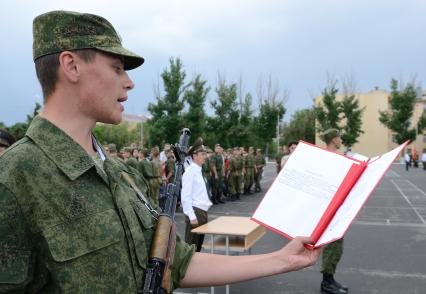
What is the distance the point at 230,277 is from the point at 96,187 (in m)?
0.67

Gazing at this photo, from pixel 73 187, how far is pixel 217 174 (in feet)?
45.5

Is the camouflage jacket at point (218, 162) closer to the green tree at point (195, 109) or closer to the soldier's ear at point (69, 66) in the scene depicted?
the green tree at point (195, 109)

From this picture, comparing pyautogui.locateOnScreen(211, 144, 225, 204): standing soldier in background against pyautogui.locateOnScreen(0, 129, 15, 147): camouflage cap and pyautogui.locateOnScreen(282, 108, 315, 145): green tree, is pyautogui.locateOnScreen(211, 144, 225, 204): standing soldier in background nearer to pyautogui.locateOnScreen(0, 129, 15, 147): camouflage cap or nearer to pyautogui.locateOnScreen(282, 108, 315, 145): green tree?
pyautogui.locateOnScreen(0, 129, 15, 147): camouflage cap

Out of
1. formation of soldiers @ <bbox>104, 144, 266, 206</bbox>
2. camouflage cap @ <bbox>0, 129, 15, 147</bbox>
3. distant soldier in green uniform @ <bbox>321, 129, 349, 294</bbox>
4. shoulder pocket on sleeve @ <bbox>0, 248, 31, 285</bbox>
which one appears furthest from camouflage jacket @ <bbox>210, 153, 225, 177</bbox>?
shoulder pocket on sleeve @ <bbox>0, 248, 31, 285</bbox>

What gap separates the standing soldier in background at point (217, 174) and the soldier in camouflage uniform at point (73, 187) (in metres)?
13.0

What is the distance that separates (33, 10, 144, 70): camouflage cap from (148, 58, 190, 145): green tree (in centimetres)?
2219

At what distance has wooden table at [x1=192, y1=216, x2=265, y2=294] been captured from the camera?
494 cm

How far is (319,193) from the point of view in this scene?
162 centimetres

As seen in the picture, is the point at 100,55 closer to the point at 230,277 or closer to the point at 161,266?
the point at 161,266

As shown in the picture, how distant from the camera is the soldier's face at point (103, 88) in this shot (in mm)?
1288

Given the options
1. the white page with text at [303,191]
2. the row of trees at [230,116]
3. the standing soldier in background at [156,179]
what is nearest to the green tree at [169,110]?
the row of trees at [230,116]

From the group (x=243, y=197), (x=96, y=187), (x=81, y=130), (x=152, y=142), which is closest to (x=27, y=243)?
(x=96, y=187)

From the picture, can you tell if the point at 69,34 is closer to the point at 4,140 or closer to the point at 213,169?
the point at 4,140

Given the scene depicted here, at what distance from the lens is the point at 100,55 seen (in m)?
1.31
